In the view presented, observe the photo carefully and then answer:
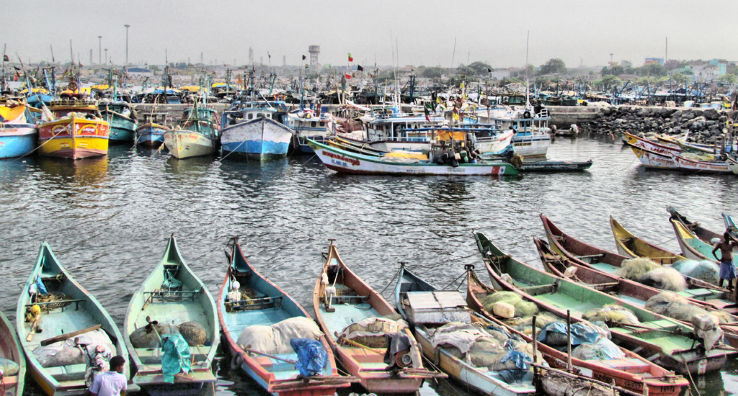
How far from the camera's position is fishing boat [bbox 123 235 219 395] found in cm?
1012

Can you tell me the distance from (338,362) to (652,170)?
34.2m

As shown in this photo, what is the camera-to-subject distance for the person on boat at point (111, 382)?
8.95 m

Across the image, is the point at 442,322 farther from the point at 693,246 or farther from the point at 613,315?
the point at 693,246

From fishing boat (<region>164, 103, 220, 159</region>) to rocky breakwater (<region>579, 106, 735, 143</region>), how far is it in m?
37.0

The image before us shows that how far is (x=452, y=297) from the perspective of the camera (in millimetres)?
13281

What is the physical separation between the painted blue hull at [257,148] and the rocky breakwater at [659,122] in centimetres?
3255

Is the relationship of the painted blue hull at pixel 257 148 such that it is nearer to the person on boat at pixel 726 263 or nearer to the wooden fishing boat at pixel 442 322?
the wooden fishing boat at pixel 442 322

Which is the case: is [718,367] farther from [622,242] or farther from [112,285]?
[112,285]

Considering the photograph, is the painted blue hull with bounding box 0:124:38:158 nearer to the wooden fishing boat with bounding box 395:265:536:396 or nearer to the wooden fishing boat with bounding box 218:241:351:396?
the wooden fishing boat with bounding box 218:241:351:396

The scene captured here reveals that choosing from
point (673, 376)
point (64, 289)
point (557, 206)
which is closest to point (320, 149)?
point (557, 206)

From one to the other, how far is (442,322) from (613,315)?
349 centimetres

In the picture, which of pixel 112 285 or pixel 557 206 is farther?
pixel 557 206

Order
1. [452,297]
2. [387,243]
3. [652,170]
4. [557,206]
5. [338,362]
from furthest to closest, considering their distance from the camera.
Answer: [652,170] → [557,206] → [387,243] → [452,297] → [338,362]

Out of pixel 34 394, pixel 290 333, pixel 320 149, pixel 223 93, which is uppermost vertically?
pixel 223 93
